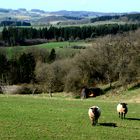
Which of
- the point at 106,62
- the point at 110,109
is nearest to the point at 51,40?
the point at 106,62

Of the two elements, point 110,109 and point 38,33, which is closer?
point 110,109

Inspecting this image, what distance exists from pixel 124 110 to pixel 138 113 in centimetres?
415

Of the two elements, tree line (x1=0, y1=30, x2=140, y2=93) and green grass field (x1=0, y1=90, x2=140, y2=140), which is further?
tree line (x1=0, y1=30, x2=140, y2=93)

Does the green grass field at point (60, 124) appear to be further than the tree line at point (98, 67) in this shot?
No

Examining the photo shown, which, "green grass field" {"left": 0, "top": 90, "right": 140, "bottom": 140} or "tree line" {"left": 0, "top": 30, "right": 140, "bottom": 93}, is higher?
"green grass field" {"left": 0, "top": 90, "right": 140, "bottom": 140}

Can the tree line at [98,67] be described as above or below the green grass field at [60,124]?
below

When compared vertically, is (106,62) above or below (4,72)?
above

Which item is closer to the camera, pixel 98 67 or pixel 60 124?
pixel 60 124

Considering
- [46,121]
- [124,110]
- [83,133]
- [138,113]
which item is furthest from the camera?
[138,113]

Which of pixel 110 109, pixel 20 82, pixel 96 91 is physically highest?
pixel 110 109

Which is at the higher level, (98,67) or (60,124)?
(60,124)

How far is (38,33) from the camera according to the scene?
618ft

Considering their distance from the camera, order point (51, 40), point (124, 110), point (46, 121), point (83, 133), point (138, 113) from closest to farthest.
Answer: point (83, 133) → point (46, 121) → point (124, 110) → point (138, 113) → point (51, 40)

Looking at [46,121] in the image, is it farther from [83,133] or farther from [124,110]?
[124,110]
